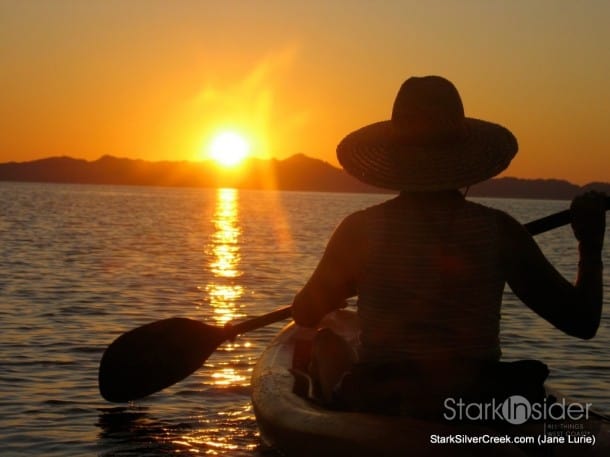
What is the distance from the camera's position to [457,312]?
4406mm

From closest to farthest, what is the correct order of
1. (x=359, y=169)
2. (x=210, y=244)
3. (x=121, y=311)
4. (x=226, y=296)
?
(x=359, y=169) → (x=121, y=311) → (x=226, y=296) → (x=210, y=244)

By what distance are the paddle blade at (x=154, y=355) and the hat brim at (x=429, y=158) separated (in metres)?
3.77

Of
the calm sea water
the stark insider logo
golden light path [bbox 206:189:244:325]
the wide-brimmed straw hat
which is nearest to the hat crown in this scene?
the wide-brimmed straw hat

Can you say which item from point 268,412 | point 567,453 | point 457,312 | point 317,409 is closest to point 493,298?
point 457,312

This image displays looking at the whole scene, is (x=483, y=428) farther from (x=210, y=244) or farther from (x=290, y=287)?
(x=210, y=244)

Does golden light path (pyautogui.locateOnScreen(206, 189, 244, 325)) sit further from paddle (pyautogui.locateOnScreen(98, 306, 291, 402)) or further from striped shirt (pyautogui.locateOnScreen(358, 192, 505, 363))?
striped shirt (pyautogui.locateOnScreen(358, 192, 505, 363))

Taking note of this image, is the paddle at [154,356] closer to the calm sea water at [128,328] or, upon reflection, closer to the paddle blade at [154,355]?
the paddle blade at [154,355]

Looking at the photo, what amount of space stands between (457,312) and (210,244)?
36335 millimetres

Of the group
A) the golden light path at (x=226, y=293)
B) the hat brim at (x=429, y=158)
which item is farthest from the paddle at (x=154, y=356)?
the hat brim at (x=429, y=158)

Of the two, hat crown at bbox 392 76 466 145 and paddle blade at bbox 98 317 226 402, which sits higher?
hat crown at bbox 392 76 466 145

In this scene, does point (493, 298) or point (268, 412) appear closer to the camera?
point (493, 298)

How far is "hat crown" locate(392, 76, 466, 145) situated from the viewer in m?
4.52

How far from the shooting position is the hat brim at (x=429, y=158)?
441 centimetres

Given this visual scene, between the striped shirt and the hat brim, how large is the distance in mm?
108
